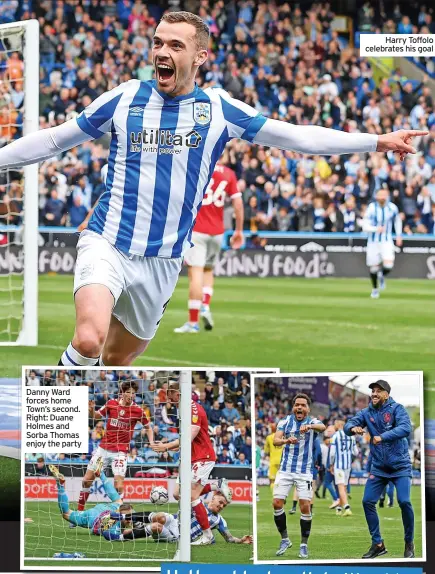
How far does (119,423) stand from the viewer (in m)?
5.01

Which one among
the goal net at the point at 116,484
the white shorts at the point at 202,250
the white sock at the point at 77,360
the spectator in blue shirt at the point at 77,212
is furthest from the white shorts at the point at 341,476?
the spectator in blue shirt at the point at 77,212

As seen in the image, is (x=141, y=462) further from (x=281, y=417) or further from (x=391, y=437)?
(x=391, y=437)

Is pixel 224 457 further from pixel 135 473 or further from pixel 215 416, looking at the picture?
pixel 135 473

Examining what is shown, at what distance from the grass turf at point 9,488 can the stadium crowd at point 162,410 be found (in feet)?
3.24

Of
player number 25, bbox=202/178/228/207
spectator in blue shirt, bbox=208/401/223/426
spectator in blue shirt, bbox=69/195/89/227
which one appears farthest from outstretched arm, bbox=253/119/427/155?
spectator in blue shirt, bbox=69/195/89/227

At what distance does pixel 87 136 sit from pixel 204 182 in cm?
58

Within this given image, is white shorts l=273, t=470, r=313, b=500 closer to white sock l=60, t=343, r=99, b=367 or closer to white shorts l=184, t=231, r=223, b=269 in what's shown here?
white sock l=60, t=343, r=99, b=367

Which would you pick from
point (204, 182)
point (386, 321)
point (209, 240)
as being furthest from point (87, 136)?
point (386, 321)

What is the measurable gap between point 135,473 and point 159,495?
138mm

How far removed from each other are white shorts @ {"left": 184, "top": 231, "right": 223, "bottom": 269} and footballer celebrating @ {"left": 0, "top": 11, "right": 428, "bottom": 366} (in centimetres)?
619

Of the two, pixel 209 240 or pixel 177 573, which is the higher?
pixel 209 240

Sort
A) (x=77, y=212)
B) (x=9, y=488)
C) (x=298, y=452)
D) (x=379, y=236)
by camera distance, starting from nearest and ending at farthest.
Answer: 1. (x=298, y=452)
2. (x=9, y=488)
3. (x=379, y=236)
4. (x=77, y=212)

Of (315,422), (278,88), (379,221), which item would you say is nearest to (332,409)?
(315,422)

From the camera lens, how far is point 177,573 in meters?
4.50
